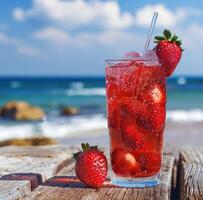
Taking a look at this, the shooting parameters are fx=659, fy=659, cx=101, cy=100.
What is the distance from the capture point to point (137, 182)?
2.18 meters

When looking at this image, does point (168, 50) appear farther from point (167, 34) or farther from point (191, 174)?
point (191, 174)

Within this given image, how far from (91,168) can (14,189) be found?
26 cm

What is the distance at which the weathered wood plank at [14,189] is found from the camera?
2045mm

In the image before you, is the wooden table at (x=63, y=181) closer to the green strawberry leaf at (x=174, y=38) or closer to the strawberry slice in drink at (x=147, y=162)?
the strawberry slice in drink at (x=147, y=162)

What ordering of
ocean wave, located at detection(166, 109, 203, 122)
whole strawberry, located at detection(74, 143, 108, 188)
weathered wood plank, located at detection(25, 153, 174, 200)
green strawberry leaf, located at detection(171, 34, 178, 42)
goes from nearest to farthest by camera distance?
weathered wood plank, located at detection(25, 153, 174, 200), whole strawberry, located at detection(74, 143, 108, 188), green strawberry leaf, located at detection(171, 34, 178, 42), ocean wave, located at detection(166, 109, 203, 122)

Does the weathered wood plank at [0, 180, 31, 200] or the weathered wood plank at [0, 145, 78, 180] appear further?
the weathered wood plank at [0, 145, 78, 180]

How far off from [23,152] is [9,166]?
403 mm

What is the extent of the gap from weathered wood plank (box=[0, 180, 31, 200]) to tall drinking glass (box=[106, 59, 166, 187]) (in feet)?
Answer: 0.96

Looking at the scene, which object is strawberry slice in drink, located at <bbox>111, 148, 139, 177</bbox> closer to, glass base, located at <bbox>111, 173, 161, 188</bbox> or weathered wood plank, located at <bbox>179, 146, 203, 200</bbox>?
glass base, located at <bbox>111, 173, 161, 188</bbox>

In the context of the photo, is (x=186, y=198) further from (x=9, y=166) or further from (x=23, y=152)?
(x=23, y=152)

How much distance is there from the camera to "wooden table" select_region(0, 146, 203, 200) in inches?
80.1

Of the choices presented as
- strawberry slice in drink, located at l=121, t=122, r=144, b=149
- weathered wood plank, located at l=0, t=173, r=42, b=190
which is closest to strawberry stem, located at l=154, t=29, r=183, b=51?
strawberry slice in drink, located at l=121, t=122, r=144, b=149

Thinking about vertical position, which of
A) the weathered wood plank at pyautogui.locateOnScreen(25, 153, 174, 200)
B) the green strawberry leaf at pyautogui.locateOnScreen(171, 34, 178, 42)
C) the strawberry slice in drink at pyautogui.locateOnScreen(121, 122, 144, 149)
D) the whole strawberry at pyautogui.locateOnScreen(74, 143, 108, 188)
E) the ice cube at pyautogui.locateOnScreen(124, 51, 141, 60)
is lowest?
the weathered wood plank at pyautogui.locateOnScreen(25, 153, 174, 200)

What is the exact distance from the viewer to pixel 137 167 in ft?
7.21
